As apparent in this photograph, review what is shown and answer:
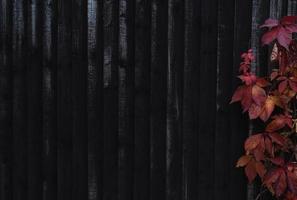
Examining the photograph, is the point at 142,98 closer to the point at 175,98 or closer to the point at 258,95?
the point at 175,98

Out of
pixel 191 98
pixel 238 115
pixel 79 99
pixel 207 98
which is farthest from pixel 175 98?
pixel 79 99

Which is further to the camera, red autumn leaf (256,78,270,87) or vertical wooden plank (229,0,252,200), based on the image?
vertical wooden plank (229,0,252,200)

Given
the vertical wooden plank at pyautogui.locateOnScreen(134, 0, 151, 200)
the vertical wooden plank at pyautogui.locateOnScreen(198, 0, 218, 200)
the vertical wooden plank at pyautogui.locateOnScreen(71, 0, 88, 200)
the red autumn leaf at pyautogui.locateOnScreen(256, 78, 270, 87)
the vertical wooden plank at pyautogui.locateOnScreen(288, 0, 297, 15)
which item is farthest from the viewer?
the vertical wooden plank at pyautogui.locateOnScreen(71, 0, 88, 200)

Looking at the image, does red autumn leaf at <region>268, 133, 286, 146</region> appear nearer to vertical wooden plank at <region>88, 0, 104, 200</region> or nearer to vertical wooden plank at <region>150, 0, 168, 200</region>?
vertical wooden plank at <region>150, 0, 168, 200</region>

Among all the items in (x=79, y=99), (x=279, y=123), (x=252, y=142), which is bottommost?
(x=252, y=142)

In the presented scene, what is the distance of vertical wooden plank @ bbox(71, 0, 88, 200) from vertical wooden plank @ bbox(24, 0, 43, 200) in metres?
0.26

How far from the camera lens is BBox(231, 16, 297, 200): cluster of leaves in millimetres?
3260

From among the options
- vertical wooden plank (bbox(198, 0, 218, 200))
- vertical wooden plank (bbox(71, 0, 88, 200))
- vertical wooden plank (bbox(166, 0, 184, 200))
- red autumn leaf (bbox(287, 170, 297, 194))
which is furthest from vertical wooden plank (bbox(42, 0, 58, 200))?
red autumn leaf (bbox(287, 170, 297, 194))

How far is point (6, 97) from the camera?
4086 millimetres

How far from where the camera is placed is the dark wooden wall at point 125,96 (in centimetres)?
361

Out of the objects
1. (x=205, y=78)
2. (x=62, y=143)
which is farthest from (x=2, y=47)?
(x=205, y=78)

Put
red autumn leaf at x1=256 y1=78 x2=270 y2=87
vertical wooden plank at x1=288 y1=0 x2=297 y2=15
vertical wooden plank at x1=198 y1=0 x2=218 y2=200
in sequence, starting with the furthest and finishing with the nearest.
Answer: vertical wooden plank at x1=198 y1=0 x2=218 y2=200 < vertical wooden plank at x1=288 y1=0 x2=297 y2=15 < red autumn leaf at x1=256 y1=78 x2=270 y2=87

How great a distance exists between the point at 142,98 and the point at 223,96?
1.74 feet

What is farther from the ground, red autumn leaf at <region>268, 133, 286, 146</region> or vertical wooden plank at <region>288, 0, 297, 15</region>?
vertical wooden plank at <region>288, 0, 297, 15</region>
